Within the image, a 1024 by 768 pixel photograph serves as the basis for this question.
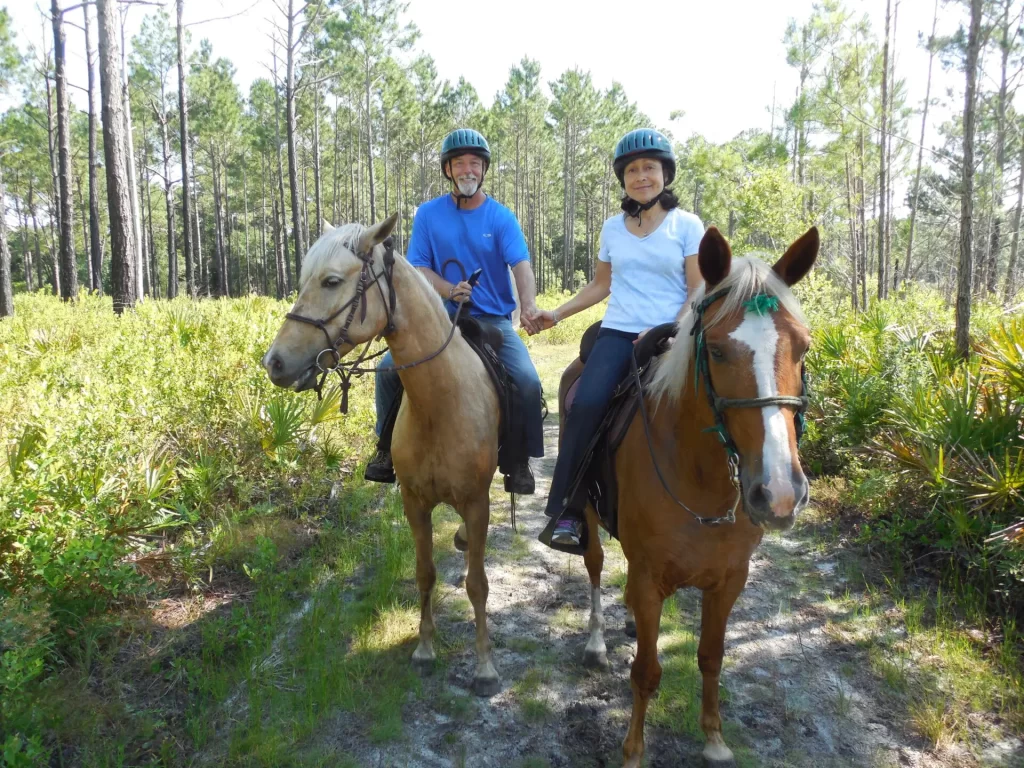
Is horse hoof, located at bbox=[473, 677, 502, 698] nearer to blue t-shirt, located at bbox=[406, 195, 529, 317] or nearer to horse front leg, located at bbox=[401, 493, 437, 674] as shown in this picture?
horse front leg, located at bbox=[401, 493, 437, 674]

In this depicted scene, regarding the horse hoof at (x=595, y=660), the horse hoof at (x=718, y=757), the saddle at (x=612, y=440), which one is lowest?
the horse hoof at (x=718, y=757)

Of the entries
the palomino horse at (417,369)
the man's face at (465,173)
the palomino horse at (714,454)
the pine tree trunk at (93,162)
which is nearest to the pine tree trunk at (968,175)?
the palomino horse at (714,454)

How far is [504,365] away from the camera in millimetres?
4035

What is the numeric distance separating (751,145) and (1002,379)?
28626 millimetres

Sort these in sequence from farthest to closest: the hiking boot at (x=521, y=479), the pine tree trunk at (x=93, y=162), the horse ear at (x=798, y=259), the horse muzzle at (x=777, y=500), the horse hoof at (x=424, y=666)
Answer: the pine tree trunk at (x=93, y=162), the hiking boot at (x=521, y=479), the horse hoof at (x=424, y=666), the horse ear at (x=798, y=259), the horse muzzle at (x=777, y=500)

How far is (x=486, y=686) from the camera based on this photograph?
11.3ft

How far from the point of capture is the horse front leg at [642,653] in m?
2.75

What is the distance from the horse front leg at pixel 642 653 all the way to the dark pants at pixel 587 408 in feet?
2.01

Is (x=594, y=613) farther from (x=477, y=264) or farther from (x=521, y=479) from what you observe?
(x=477, y=264)

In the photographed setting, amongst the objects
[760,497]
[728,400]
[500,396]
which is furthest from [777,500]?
[500,396]

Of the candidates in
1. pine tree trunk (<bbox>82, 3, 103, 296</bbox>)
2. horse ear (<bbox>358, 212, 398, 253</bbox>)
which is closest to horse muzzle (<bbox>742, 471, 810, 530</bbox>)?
horse ear (<bbox>358, 212, 398, 253</bbox>)

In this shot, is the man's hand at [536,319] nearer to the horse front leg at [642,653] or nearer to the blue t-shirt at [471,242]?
the blue t-shirt at [471,242]

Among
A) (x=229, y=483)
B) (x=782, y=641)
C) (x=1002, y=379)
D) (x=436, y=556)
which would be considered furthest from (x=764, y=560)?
(x=229, y=483)

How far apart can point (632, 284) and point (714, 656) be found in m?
2.07
